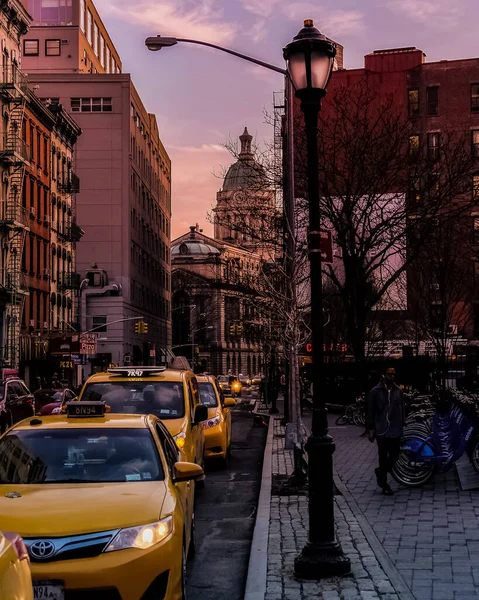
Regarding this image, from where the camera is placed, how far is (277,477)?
18.2 meters

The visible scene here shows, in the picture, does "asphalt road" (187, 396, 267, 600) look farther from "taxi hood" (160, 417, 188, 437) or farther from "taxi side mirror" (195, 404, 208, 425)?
"taxi side mirror" (195, 404, 208, 425)

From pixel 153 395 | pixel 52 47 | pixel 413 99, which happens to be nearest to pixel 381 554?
pixel 153 395

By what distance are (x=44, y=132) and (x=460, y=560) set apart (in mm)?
58831

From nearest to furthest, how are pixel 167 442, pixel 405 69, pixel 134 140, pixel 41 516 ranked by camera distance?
pixel 41 516, pixel 167 442, pixel 405 69, pixel 134 140

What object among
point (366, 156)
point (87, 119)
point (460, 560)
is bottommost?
point (460, 560)

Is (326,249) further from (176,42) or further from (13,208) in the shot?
(13,208)

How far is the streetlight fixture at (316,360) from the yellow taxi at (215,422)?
9812mm

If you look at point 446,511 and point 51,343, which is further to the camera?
point 51,343

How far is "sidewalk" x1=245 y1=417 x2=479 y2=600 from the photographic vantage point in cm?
884

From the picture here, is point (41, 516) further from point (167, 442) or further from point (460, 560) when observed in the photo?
point (460, 560)

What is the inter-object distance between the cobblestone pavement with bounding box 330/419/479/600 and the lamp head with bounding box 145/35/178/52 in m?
9.78

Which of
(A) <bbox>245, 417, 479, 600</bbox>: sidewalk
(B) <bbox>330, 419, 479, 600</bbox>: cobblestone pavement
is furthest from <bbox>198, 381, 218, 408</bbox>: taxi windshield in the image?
(A) <bbox>245, 417, 479, 600</bbox>: sidewalk

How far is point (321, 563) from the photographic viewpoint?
30.8 feet

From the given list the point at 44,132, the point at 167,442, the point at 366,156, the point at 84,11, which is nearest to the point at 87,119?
the point at 84,11
